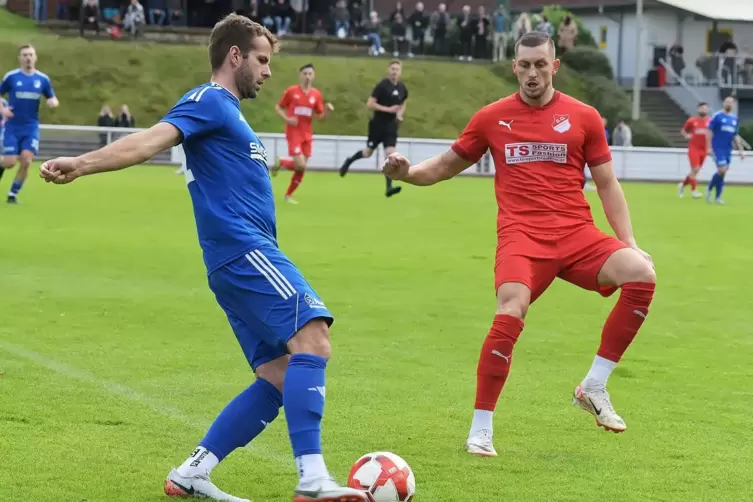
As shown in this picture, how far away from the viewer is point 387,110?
22969mm


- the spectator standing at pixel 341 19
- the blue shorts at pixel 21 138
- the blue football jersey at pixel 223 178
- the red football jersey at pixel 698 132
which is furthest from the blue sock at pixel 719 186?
the spectator standing at pixel 341 19

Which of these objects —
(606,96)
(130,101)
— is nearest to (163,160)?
(130,101)

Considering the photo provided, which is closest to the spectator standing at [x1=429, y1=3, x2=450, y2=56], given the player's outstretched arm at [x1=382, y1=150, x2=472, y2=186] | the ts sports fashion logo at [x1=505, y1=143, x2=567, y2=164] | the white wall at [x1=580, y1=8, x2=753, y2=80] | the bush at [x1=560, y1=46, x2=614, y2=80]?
the bush at [x1=560, y1=46, x2=614, y2=80]

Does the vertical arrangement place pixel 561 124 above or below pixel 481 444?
above

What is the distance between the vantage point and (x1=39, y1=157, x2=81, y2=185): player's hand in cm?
460

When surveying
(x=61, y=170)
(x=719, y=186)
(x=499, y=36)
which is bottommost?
(x=719, y=186)

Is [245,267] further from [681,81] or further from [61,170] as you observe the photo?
[681,81]

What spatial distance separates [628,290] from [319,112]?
15.6 meters

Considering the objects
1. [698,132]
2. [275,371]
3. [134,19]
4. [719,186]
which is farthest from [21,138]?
[134,19]

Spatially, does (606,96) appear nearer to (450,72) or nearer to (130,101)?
(450,72)

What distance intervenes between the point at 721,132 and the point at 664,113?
24459 mm

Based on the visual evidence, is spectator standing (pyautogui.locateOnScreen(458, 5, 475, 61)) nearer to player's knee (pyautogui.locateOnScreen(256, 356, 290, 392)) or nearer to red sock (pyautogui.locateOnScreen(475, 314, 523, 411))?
red sock (pyautogui.locateOnScreen(475, 314, 523, 411))

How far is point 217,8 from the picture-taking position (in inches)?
2083

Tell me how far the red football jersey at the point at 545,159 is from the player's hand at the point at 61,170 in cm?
294
